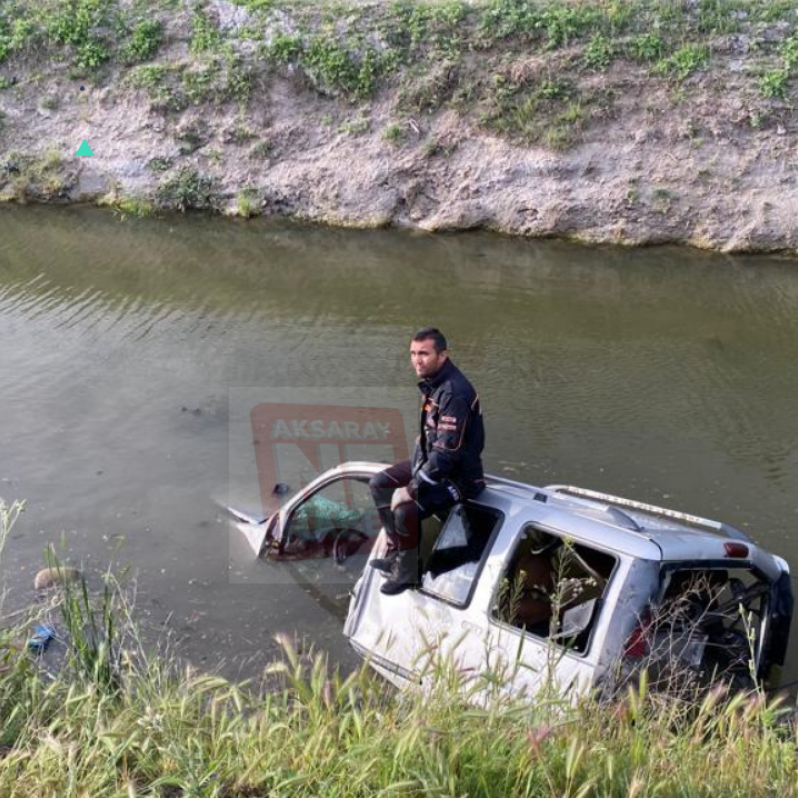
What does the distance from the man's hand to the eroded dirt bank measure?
34.4ft

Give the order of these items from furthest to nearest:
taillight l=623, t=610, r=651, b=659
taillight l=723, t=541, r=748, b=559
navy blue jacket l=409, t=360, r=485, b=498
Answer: navy blue jacket l=409, t=360, r=485, b=498, taillight l=723, t=541, r=748, b=559, taillight l=623, t=610, r=651, b=659

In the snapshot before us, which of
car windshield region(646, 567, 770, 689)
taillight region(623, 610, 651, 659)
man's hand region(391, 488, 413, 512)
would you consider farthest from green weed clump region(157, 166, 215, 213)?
taillight region(623, 610, 651, 659)

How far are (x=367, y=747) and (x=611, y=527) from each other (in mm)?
2499

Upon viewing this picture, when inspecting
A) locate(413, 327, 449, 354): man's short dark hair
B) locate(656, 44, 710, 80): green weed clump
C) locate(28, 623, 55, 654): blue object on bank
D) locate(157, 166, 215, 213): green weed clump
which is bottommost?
locate(28, 623, 55, 654): blue object on bank

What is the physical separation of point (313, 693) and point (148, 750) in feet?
2.26

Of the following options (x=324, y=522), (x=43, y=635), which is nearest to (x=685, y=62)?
(x=324, y=522)

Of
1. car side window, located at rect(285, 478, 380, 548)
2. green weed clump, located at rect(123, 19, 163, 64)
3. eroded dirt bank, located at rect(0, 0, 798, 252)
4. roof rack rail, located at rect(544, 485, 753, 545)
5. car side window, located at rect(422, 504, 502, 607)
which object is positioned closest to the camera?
car side window, located at rect(422, 504, 502, 607)

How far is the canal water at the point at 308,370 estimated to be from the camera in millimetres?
7703

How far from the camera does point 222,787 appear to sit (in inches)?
134

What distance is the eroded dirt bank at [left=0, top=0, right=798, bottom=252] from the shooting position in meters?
15.5

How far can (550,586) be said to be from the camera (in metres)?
5.69

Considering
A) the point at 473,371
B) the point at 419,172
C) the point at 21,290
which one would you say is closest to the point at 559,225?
the point at 419,172
